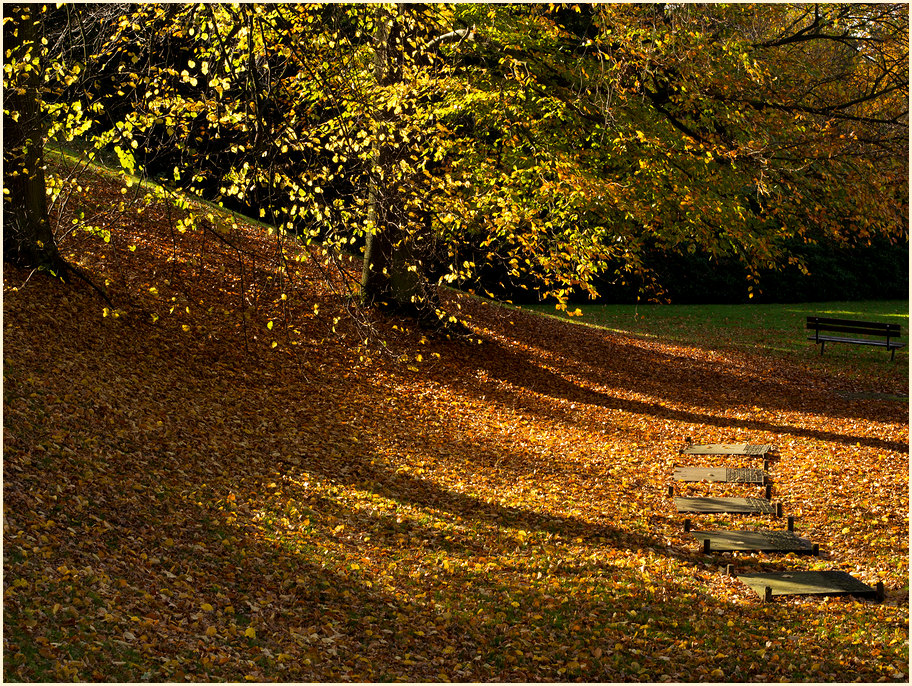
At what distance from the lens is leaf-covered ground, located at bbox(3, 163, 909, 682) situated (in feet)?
17.8

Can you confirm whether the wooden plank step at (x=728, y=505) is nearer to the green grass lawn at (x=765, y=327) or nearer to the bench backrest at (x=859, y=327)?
the green grass lawn at (x=765, y=327)

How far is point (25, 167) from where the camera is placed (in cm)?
954

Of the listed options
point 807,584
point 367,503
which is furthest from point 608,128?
point 807,584

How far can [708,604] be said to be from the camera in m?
6.38

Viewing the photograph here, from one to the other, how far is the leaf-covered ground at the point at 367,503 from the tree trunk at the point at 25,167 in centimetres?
56

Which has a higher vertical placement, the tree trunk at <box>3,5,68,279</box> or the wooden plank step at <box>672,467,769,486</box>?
the tree trunk at <box>3,5,68,279</box>

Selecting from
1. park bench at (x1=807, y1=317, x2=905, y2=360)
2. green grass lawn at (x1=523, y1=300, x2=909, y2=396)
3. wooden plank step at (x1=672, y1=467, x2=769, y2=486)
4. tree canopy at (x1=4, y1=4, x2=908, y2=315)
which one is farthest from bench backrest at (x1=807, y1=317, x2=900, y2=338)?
wooden plank step at (x1=672, y1=467, x2=769, y2=486)

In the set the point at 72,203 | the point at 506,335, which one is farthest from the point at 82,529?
the point at 506,335

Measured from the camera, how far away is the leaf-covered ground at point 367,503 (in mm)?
5438

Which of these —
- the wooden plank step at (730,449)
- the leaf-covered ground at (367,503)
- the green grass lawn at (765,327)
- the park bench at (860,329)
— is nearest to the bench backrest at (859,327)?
the park bench at (860,329)

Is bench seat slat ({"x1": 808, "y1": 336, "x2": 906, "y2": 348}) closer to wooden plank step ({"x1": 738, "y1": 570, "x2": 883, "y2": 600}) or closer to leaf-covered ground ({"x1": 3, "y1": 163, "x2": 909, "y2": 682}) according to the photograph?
leaf-covered ground ({"x1": 3, "y1": 163, "x2": 909, "y2": 682})

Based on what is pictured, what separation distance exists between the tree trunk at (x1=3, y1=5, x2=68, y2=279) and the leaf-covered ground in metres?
0.56

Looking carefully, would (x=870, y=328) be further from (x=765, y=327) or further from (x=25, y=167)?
(x=25, y=167)

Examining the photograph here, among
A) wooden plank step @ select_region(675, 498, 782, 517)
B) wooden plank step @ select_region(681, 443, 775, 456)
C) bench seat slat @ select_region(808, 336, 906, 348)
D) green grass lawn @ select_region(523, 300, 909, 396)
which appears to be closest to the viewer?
wooden plank step @ select_region(675, 498, 782, 517)
